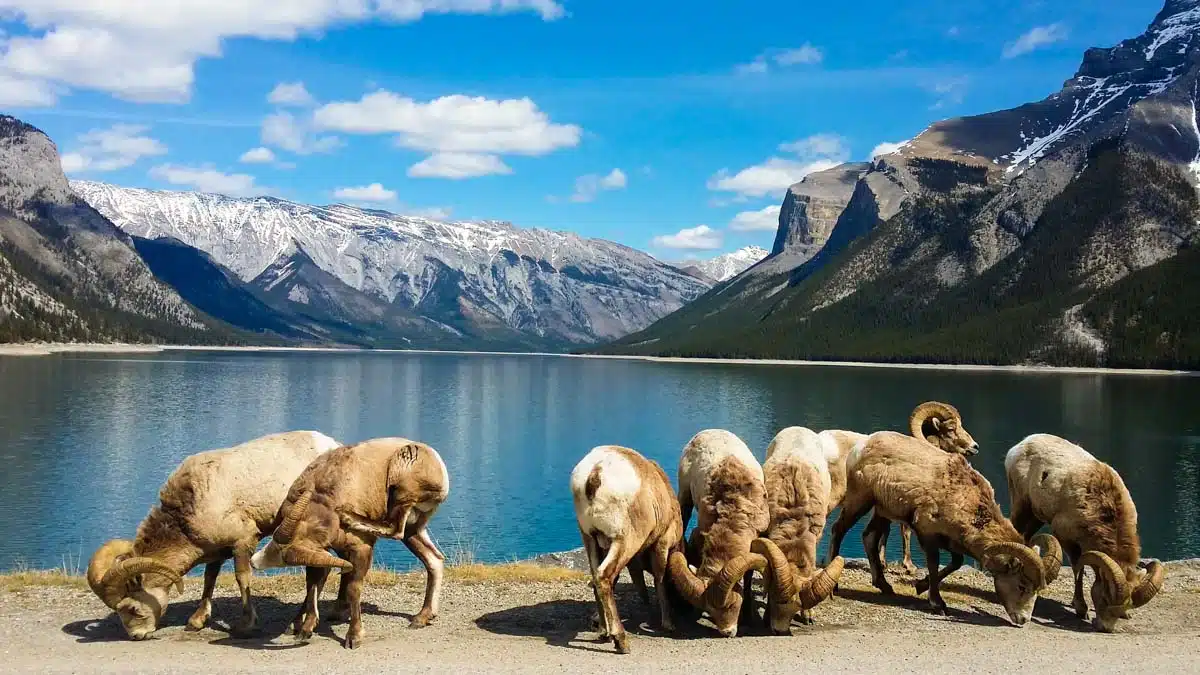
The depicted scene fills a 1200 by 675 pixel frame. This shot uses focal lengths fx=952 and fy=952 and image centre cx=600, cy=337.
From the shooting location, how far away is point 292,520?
1539cm

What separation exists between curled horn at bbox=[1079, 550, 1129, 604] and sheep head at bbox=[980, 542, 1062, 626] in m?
0.72

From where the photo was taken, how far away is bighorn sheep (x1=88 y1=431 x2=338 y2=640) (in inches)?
613

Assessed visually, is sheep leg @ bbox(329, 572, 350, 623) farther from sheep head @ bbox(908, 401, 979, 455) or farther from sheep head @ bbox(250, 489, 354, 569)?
sheep head @ bbox(908, 401, 979, 455)

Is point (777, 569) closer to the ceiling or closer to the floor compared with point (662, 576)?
closer to the ceiling

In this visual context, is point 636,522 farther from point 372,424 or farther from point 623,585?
point 372,424

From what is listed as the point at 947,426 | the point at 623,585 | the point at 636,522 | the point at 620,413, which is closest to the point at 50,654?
the point at 636,522

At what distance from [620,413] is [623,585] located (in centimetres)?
8933

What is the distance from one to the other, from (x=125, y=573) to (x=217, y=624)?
229 centimetres

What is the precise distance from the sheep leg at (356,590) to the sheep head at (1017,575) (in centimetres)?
1141

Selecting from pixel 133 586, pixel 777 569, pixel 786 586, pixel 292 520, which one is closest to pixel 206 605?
pixel 133 586

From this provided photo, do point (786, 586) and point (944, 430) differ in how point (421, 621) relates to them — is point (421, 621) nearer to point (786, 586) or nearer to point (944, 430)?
point (786, 586)

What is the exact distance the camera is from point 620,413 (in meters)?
110

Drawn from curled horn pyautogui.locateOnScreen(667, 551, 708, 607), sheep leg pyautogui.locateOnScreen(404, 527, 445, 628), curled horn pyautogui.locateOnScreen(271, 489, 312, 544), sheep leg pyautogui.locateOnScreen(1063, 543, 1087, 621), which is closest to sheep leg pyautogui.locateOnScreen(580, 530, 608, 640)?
curled horn pyautogui.locateOnScreen(667, 551, 708, 607)

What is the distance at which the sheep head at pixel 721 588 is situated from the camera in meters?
15.7
